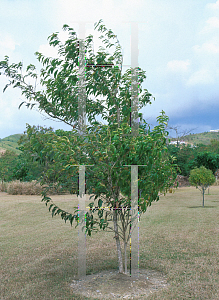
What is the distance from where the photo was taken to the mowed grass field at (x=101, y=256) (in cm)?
427

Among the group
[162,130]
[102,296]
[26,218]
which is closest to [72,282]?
[102,296]

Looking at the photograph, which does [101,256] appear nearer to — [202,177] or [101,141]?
[101,141]

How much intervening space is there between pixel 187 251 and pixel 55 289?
132 inches

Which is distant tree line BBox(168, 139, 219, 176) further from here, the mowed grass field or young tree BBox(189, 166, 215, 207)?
the mowed grass field

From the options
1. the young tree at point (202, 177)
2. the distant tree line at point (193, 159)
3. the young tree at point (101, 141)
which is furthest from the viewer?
the distant tree line at point (193, 159)

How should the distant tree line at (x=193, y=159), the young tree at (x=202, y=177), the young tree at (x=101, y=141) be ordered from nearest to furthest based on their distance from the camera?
the young tree at (x=101, y=141) → the young tree at (x=202, y=177) → the distant tree line at (x=193, y=159)

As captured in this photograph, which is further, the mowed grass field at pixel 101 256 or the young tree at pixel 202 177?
the young tree at pixel 202 177

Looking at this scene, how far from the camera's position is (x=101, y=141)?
12.2 ft

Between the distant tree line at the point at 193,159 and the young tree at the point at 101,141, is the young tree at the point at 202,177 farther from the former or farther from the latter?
the distant tree line at the point at 193,159

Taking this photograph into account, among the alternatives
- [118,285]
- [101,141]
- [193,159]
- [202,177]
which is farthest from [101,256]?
[193,159]

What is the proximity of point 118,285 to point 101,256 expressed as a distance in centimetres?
184

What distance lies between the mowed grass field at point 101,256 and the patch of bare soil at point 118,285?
0.16 metres

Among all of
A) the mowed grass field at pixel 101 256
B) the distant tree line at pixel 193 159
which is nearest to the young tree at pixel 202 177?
the mowed grass field at pixel 101 256

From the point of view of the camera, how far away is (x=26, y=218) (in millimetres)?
11812
